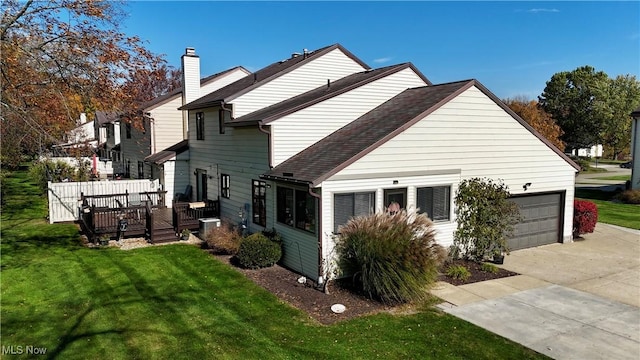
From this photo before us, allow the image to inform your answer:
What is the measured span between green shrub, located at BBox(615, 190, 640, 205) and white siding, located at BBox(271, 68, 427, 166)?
62.3 ft

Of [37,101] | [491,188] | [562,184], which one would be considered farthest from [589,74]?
[37,101]

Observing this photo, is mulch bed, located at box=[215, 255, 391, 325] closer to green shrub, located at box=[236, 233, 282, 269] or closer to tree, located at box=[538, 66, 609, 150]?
green shrub, located at box=[236, 233, 282, 269]

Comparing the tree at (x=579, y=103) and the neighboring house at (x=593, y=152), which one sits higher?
the tree at (x=579, y=103)

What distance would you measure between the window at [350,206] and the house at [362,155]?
29 mm

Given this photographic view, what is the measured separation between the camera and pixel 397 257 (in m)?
10.4

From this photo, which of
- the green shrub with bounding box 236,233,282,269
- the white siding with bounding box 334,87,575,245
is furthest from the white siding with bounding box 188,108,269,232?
the white siding with bounding box 334,87,575,245

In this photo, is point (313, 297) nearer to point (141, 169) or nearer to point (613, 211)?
point (141, 169)

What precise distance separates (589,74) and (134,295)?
228 feet

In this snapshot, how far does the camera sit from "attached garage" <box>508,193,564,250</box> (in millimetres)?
15811

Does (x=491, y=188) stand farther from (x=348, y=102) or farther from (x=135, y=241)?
(x=135, y=241)

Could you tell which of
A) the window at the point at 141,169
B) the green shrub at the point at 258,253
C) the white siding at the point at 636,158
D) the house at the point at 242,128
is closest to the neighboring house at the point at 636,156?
the white siding at the point at 636,158

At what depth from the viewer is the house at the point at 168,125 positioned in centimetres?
2230

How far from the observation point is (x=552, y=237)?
54.9ft

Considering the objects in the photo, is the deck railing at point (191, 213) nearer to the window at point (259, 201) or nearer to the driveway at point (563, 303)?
the window at point (259, 201)
